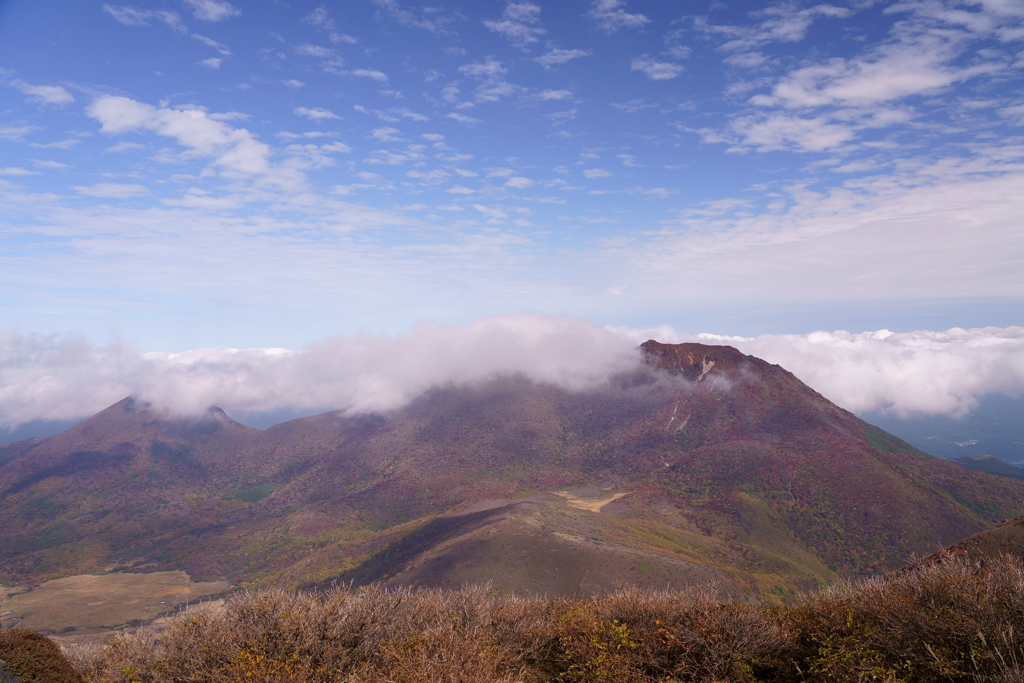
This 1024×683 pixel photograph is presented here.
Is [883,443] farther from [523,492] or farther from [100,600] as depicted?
[100,600]

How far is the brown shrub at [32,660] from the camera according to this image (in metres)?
9.43

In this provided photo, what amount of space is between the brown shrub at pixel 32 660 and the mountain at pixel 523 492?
45068 millimetres

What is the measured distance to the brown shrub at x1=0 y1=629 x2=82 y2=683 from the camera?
9.43 meters

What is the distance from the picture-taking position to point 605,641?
497 inches

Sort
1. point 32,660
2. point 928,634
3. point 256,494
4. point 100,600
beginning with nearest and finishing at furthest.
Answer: point 32,660 → point 928,634 → point 100,600 → point 256,494

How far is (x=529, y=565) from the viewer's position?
5459 centimetres

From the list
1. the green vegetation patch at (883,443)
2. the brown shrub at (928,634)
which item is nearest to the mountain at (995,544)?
the brown shrub at (928,634)

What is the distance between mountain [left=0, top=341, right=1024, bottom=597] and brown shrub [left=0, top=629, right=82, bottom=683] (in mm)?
45068

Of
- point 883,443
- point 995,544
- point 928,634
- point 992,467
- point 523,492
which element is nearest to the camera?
point 928,634

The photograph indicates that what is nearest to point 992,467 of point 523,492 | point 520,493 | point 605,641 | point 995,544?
point 523,492

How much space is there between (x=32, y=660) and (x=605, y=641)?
1331 centimetres

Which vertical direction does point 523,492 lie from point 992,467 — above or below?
below

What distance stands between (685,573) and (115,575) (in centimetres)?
12513

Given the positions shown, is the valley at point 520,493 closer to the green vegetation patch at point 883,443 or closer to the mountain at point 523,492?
the mountain at point 523,492
